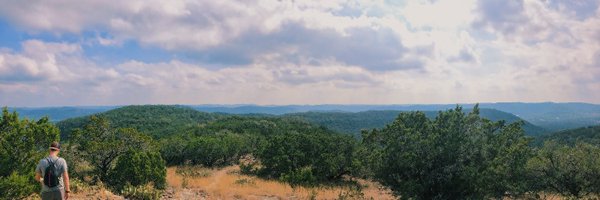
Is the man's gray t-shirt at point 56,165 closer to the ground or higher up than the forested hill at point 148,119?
higher up

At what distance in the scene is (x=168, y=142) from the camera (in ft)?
143

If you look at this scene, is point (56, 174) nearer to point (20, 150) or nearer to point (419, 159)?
point (20, 150)

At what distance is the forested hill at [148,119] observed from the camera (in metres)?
125

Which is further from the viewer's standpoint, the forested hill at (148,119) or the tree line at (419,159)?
the forested hill at (148,119)

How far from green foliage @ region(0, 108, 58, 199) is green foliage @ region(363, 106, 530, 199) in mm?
14045

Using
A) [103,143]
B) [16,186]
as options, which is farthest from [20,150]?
[103,143]

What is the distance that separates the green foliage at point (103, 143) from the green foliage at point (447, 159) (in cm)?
1403

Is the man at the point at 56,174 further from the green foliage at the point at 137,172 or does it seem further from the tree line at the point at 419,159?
the green foliage at the point at 137,172

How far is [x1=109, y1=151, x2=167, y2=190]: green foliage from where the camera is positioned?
20.0 metres

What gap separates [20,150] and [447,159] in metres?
16.8

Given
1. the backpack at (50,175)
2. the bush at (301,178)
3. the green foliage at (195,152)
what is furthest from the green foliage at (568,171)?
the green foliage at (195,152)

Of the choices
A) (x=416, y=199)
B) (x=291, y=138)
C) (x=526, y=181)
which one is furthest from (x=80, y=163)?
(x=526, y=181)

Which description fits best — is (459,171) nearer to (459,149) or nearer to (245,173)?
(459,149)

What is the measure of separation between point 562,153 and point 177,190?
2154 centimetres
